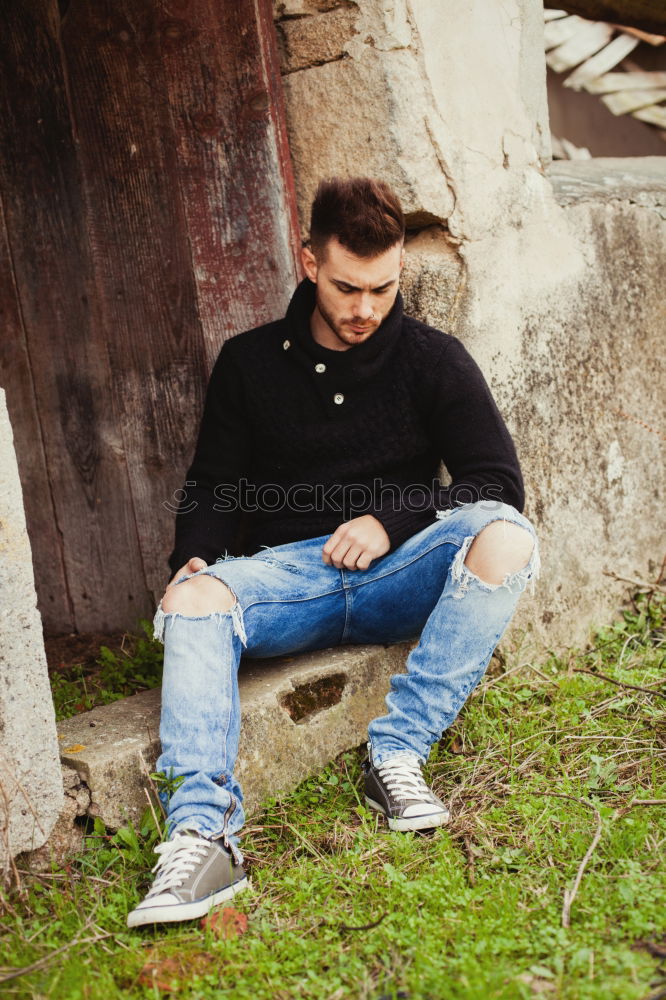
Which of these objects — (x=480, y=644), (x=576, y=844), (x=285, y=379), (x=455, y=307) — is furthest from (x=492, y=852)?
(x=455, y=307)

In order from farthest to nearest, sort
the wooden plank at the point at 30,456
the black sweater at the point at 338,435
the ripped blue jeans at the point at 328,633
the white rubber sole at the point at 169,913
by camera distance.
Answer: the wooden plank at the point at 30,456
the black sweater at the point at 338,435
the ripped blue jeans at the point at 328,633
the white rubber sole at the point at 169,913

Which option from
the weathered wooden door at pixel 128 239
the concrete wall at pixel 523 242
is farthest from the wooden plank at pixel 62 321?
the concrete wall at pixel 523 242

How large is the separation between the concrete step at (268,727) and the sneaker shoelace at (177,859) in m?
0.28

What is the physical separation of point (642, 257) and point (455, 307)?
101 cm

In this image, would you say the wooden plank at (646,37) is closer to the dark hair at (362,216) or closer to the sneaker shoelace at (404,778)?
the dark hair at (362,216)

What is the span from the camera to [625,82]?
4246mm

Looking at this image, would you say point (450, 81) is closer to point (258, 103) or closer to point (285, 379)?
point (258, 103)

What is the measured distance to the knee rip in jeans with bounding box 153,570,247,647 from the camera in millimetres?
2271

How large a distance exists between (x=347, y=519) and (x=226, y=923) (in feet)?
3.94

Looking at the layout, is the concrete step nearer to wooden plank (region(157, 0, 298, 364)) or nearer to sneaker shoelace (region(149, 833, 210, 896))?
sneaker shoelace (region(149, 833, 210, 896))

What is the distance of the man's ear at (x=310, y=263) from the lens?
2719 millimetres

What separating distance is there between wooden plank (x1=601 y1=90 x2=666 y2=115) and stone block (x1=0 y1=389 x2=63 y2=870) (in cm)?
342

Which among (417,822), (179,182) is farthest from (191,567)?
(179,182)

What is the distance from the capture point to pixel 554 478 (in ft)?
10.7
